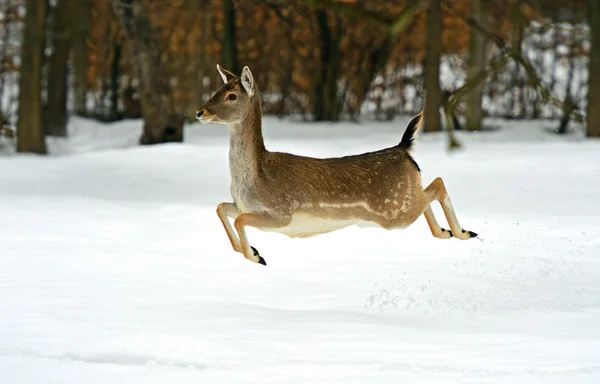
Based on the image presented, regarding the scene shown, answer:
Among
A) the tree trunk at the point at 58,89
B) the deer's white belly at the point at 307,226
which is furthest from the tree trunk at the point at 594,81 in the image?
the deer's white belly at the point at 307,226

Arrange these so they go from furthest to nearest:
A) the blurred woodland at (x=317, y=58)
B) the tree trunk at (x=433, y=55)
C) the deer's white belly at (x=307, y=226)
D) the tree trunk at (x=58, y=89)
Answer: the tree trunk at (x=58, y=89), the blurred woodland at (x=317, y=58), the tree trunk at (x=433, y=55), the deer's white belly at (x=307, y=226)

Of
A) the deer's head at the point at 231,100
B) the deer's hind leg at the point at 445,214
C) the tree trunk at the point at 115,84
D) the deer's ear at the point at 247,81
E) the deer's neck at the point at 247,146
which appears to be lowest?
the tree trunk at the point at 115,84

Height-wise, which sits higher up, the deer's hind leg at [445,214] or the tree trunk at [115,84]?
the deer's hind leg at [445,214]

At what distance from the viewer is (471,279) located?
23.7 ft

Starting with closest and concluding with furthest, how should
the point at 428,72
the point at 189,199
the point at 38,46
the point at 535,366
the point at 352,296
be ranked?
the point at 535,366, the point at 352,296, the point at 189,199, the point at 38,46, the point at 428,72

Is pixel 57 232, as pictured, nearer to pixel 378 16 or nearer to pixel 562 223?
pixel 378 16

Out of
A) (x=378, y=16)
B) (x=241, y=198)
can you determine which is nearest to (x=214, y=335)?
(x=241, y=198)

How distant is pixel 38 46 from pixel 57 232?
8.12 m

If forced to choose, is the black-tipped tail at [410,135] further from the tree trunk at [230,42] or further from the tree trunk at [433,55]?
the tree trunk at [230,42]

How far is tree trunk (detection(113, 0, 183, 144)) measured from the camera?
16031 millimetres

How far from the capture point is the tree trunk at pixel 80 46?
19062 millimetres

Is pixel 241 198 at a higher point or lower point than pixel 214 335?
higher

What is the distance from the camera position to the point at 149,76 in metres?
16.2

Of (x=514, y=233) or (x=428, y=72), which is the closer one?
(x=514, y=233)
